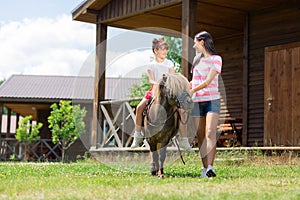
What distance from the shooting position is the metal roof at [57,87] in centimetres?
2809

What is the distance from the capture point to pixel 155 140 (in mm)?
7719

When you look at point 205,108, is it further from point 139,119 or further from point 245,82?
point 245,82

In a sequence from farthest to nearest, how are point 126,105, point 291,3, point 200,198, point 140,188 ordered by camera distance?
point 126,105
point 291,3
point 140,188
point 200,198

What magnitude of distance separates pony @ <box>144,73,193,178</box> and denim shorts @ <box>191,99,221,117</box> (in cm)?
16

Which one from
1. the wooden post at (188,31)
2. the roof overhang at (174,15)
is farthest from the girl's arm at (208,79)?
the roof overhang at (174,15)

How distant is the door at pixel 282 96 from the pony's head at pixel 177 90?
5.52 metres

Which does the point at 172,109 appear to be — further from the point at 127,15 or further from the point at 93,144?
the point at 93,144

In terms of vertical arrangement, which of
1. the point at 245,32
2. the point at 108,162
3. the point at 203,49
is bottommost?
the point at 108,162

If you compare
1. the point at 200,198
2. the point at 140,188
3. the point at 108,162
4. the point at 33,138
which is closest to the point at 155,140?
the point at 140,188

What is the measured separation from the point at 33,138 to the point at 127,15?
14.6 m

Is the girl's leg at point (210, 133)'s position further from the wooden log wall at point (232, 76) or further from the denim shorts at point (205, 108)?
the wooden log wall at point (232, 76)

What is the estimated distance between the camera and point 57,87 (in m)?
30.8

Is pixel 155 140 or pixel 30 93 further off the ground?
pixel 30 93

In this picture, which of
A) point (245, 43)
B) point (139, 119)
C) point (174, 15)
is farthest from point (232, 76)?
point (139, 119)
